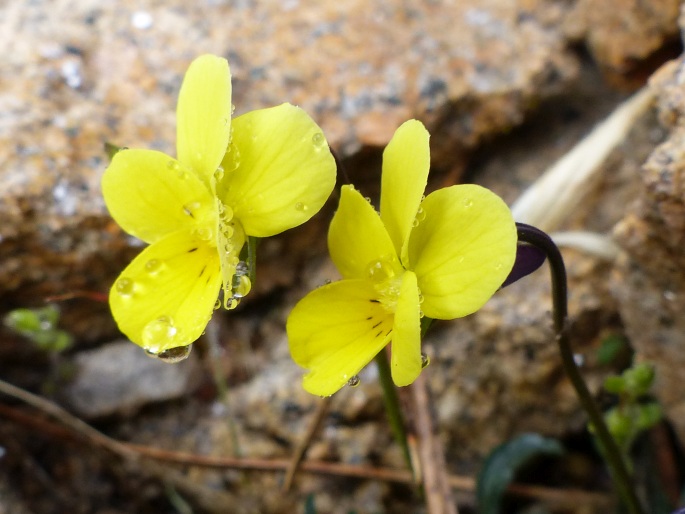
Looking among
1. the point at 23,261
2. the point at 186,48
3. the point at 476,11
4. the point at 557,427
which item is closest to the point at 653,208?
the point at 557,427

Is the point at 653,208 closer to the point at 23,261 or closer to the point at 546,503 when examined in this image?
the point at 546,503

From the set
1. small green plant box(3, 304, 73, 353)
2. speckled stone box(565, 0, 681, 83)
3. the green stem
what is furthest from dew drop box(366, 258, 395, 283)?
speckled stone box(565, 0, 681, 83)

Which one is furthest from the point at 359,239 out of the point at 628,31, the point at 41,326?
the point at 628,31

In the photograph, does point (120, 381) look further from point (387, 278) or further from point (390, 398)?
point (387, 278)

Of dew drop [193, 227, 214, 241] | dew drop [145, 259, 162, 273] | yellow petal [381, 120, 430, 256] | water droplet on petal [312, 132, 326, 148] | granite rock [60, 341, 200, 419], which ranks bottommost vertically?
granite rock [60, 341, 200, 419]

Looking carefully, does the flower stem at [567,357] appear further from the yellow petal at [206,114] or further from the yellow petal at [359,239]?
the yellow petal at [206,114]

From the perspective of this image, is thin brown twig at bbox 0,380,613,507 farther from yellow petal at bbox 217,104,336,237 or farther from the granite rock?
yellow petal at bbox 217,104,336,237
